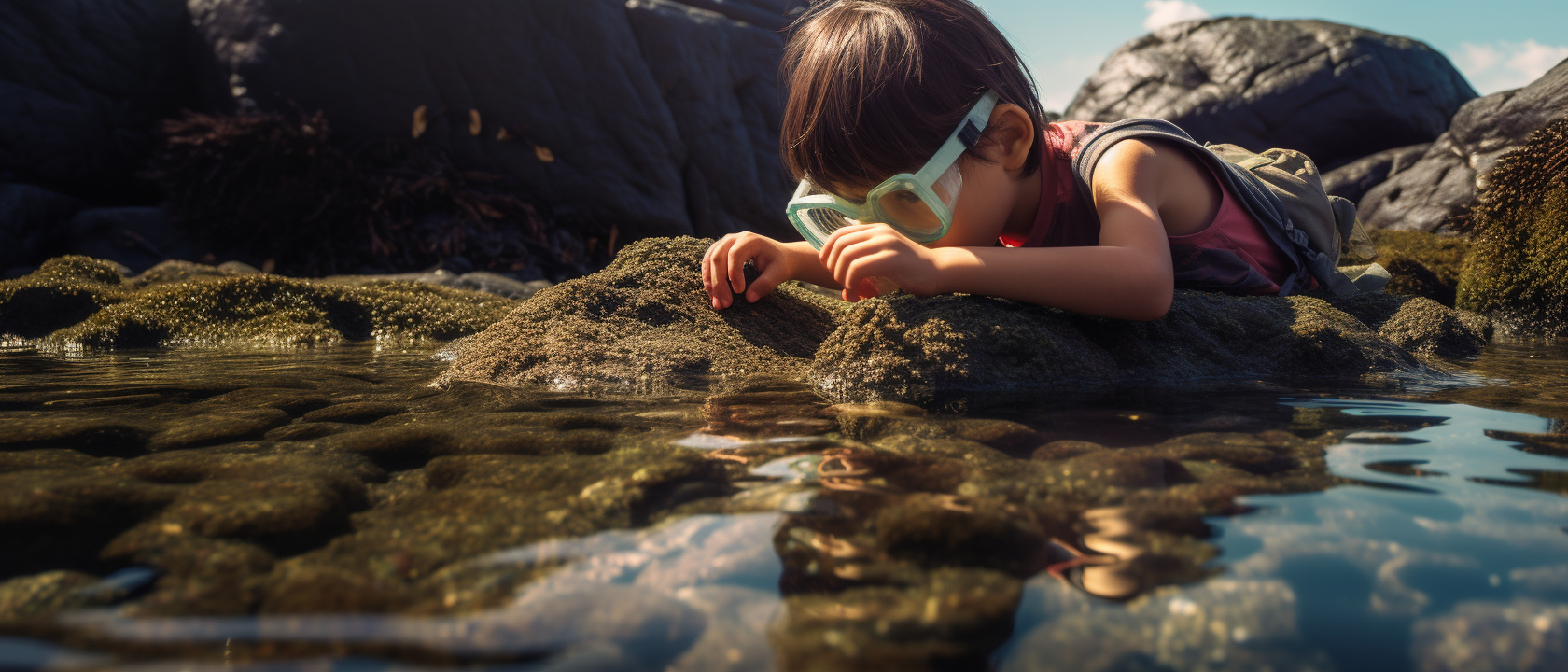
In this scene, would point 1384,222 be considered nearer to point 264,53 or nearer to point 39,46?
point 264,53

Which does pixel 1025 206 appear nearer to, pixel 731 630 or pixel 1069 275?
pixel 1069 275

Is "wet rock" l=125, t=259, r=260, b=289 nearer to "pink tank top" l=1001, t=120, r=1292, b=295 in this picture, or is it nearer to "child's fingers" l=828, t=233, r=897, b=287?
"child's fingers" l=828, t=233, r=897, b=287

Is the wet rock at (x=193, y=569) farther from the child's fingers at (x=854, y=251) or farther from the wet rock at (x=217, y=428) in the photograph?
the child's fingers at (x=854, y=251)

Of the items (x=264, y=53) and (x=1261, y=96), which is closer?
(x=264, y=53)

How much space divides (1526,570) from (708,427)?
1.25 m

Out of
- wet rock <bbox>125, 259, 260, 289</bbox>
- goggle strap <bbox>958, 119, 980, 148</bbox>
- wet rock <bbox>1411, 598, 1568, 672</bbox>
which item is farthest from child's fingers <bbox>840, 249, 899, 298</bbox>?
wet rock <bbox>125, 259, 260, 289</bbox>

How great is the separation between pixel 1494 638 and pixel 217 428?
2037 mm

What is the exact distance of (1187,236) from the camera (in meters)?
2.98

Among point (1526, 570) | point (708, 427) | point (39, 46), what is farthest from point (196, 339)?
point (39, 46)

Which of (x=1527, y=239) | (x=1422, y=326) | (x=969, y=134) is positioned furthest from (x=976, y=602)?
(x=1527, y=239)

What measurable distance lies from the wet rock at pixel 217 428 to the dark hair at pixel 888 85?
168 centimetres

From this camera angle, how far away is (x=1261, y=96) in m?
13.5

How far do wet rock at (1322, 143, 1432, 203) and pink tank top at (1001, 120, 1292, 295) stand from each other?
33.9 ft

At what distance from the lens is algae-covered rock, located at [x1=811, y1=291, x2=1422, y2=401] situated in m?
2.12
